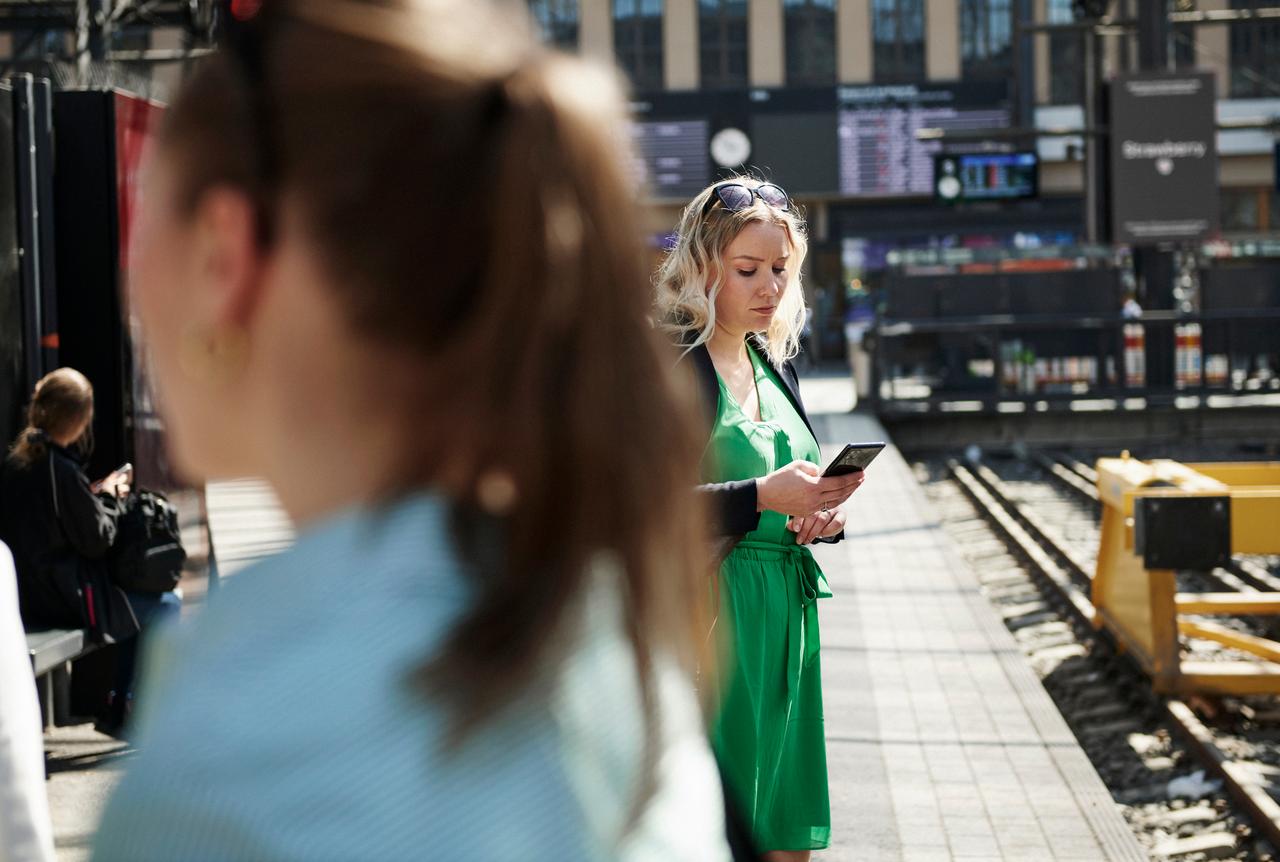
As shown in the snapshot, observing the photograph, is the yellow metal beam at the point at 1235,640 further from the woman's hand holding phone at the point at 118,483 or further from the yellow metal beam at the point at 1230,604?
the woman's hand holding phone at the point at 118,483

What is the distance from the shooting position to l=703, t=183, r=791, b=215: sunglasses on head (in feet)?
11.0

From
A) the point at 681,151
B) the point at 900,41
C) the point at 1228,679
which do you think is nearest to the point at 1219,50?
the point at 900,41

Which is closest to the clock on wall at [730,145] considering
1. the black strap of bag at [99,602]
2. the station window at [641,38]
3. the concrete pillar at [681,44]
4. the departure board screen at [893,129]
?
the departure board screen at [893,129]

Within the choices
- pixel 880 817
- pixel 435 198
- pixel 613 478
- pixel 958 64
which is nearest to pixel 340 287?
pixel 435 198

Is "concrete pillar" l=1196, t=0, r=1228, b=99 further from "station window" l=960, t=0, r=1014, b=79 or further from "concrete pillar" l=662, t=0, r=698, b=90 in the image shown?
"concrete pillar" l=662, t=0, r=698, b=90

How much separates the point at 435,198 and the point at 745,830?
0.60m

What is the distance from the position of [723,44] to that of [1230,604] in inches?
1272

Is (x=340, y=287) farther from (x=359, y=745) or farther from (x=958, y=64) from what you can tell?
(x=958, y=64)

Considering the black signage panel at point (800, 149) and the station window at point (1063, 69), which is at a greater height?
the station window at point (1063, 69)

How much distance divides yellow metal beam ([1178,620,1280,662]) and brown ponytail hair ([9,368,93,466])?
5277mm

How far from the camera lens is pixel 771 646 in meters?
3.18

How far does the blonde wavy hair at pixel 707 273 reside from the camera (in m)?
3.29

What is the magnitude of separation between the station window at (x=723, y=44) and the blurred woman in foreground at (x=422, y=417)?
127 ft

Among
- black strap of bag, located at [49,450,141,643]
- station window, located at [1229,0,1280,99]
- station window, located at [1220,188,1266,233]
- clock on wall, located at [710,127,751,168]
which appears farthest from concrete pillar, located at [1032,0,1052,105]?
black strap of bag, located at [49,450,141,643]
